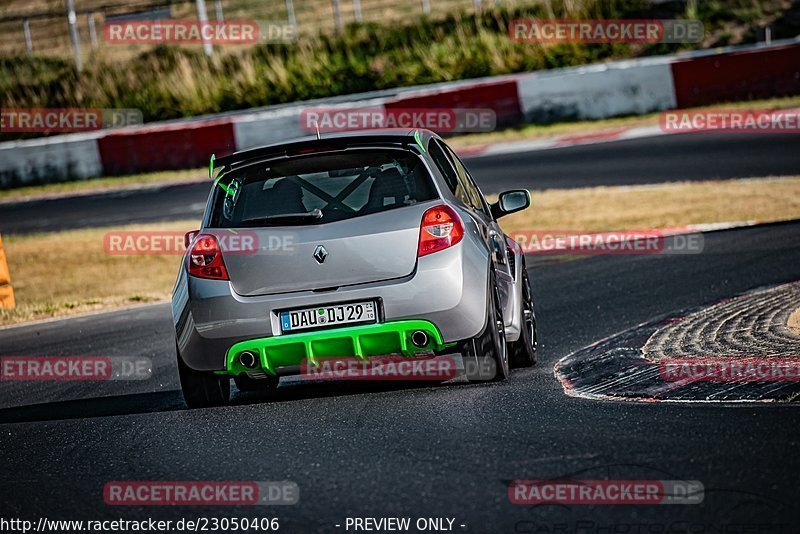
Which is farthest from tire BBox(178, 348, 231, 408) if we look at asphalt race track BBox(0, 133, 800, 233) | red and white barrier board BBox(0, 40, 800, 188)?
red and white barrier board BBox(0, 40, 800, 188)

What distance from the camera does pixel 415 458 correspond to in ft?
18.4

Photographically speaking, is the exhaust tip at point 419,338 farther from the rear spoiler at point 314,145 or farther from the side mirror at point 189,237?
the side mirror at point 189,237

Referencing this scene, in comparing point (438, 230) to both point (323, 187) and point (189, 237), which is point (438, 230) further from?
point (189, 237)

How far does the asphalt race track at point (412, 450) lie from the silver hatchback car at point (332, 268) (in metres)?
0.32

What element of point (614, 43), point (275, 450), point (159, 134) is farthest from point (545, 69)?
point (275, 450)

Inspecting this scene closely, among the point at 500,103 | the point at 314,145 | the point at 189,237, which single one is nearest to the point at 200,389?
the point at 189,237

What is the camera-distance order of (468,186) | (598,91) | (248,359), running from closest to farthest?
(248,359)
(468,186)
(598,91)

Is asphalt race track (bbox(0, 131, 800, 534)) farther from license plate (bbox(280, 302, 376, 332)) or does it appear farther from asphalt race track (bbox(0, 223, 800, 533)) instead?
license plate (bbox(280, 302, 376, 332))

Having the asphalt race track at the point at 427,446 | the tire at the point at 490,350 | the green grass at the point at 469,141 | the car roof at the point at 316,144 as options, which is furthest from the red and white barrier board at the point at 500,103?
the tire at the point at 490,350

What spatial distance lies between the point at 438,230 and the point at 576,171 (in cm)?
1432

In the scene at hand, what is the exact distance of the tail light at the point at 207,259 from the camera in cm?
716

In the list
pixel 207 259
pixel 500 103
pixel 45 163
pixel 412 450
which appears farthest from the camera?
pixel 45 163

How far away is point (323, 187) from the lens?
734cm

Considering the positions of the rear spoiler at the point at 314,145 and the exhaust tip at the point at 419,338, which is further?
the rear spoiler at the point at 314,145
